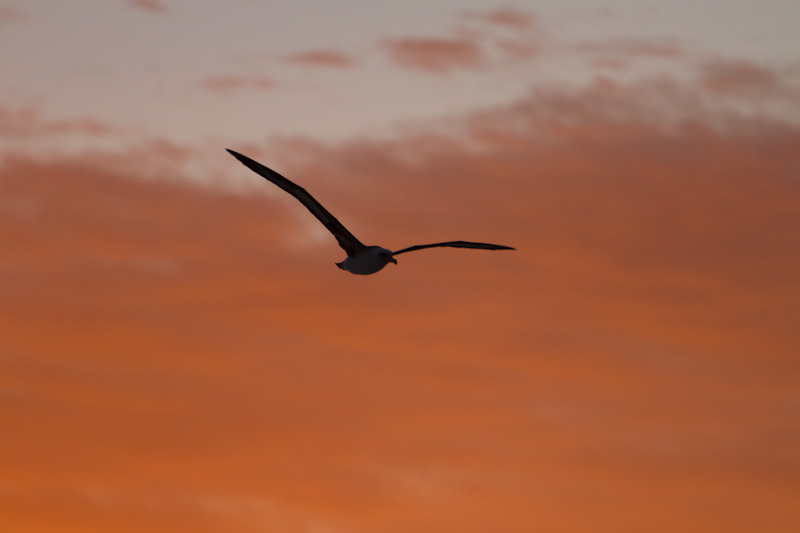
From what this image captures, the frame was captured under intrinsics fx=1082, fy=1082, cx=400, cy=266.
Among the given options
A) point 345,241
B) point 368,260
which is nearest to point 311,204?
point 345,241

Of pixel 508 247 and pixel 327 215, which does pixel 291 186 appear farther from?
pixel 508 247

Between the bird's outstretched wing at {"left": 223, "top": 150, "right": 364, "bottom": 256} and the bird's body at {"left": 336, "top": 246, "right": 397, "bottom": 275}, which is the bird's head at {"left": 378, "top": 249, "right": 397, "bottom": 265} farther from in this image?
the bird's outstretched wing at {"left": 223, "top": 150, "right": 364, "bottom": 256}

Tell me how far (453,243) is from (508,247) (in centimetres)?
187

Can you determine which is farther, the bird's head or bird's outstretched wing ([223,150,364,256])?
the bird's head

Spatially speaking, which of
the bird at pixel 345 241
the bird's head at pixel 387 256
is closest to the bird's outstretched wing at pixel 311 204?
the bird at pixel 345 241

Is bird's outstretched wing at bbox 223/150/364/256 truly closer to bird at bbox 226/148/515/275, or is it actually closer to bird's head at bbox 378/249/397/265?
bird at bbox 226/148/515/275

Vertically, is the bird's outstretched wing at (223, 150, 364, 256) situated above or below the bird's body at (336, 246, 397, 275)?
above

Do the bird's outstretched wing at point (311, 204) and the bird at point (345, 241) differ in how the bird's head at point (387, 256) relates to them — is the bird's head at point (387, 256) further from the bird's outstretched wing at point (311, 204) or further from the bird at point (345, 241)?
the bird's outstretched wing at point (311, 204)

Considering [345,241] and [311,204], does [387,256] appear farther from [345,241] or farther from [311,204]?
[311,204]

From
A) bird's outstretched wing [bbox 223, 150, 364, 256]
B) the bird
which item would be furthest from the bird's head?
bird's outstretched wing [bbox 223, 150, 364, 256]

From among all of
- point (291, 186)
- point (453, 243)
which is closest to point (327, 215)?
point (291, 186)

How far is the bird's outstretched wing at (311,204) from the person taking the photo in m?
32.5

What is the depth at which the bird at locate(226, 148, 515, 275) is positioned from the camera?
32.6 metres

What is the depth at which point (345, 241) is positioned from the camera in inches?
1355
